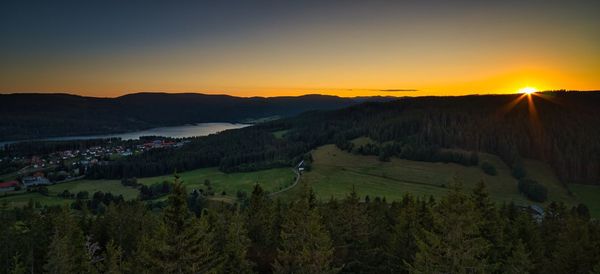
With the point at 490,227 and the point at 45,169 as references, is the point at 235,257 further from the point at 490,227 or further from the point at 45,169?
the point at 45,169

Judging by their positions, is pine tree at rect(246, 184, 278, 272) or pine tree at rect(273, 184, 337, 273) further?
pine tree at rect(246, 184, 278, 272)

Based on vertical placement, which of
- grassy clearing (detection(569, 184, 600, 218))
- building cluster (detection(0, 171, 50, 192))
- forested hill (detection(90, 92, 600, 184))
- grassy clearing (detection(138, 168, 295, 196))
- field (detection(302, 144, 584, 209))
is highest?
forested hill (detection(90, 92, 600, 184))

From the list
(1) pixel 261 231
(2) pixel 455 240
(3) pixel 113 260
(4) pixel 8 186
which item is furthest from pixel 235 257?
(4) pixel 8 186

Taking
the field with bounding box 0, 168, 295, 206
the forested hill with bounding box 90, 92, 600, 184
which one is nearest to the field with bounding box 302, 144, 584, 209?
the forested hill with bounding box 90, 92, 600, 184

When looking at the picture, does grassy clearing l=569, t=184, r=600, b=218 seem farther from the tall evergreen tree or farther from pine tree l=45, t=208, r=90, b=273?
pine tree l=45, t=208, r=90, b=273

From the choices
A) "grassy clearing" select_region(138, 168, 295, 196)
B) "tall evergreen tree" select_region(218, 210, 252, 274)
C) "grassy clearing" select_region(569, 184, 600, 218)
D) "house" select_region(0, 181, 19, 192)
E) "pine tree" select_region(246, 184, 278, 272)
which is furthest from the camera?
"house" select_region(0, 181, 19, 192)

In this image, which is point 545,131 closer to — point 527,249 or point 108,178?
point 527,249

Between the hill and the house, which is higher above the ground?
the hill
